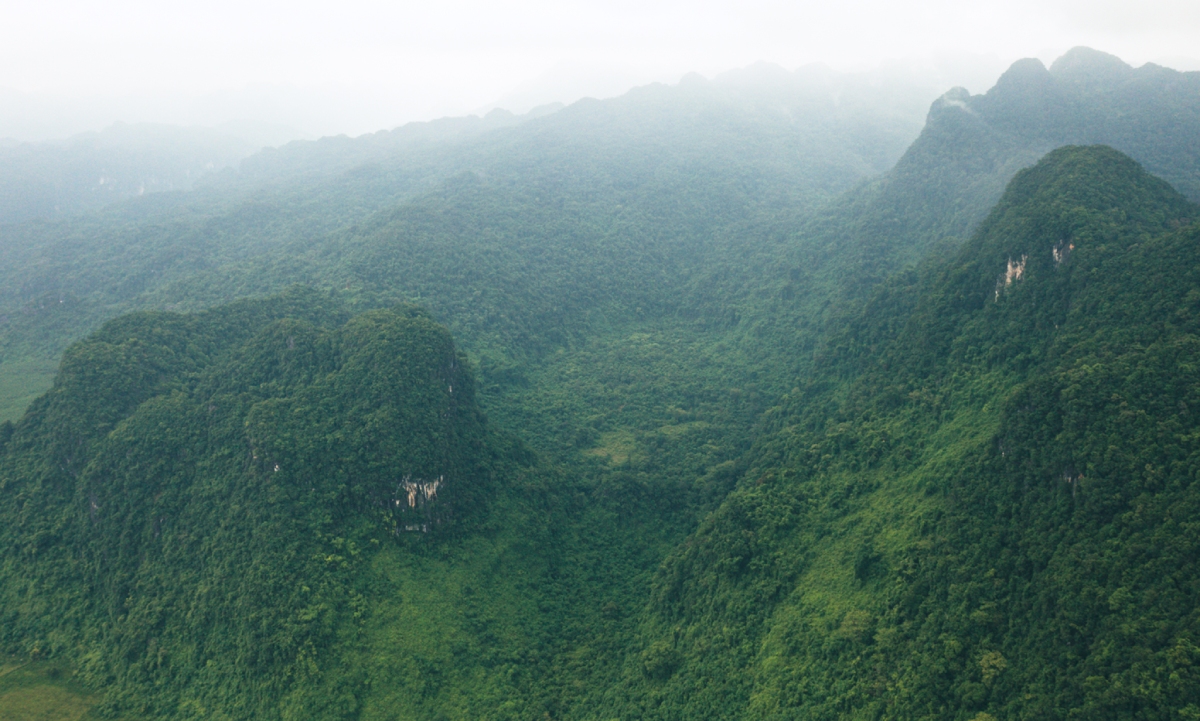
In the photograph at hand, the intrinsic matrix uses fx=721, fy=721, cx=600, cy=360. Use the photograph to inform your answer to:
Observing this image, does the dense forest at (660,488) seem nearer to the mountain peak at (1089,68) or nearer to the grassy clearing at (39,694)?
the grassy clearing at (39,694)

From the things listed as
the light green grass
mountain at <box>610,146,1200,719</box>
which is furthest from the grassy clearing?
the light green grass

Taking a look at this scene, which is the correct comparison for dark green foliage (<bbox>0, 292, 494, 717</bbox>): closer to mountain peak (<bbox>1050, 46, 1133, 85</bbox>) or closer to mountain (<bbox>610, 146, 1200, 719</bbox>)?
mountain (<bbox>610, 146, 1200, 719</bbox>)

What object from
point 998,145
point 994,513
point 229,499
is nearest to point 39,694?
point 229,499

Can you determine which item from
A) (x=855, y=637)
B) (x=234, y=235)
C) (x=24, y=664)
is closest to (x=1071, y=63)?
(x=855, y=637)

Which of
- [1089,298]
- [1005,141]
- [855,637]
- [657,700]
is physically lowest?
[657,700]

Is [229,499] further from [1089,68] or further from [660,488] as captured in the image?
[1089,68]

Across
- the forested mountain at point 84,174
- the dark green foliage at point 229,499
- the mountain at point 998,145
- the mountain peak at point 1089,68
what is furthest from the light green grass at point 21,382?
the mountain peak at point 1089,68

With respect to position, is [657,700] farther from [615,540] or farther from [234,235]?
[234,235]
